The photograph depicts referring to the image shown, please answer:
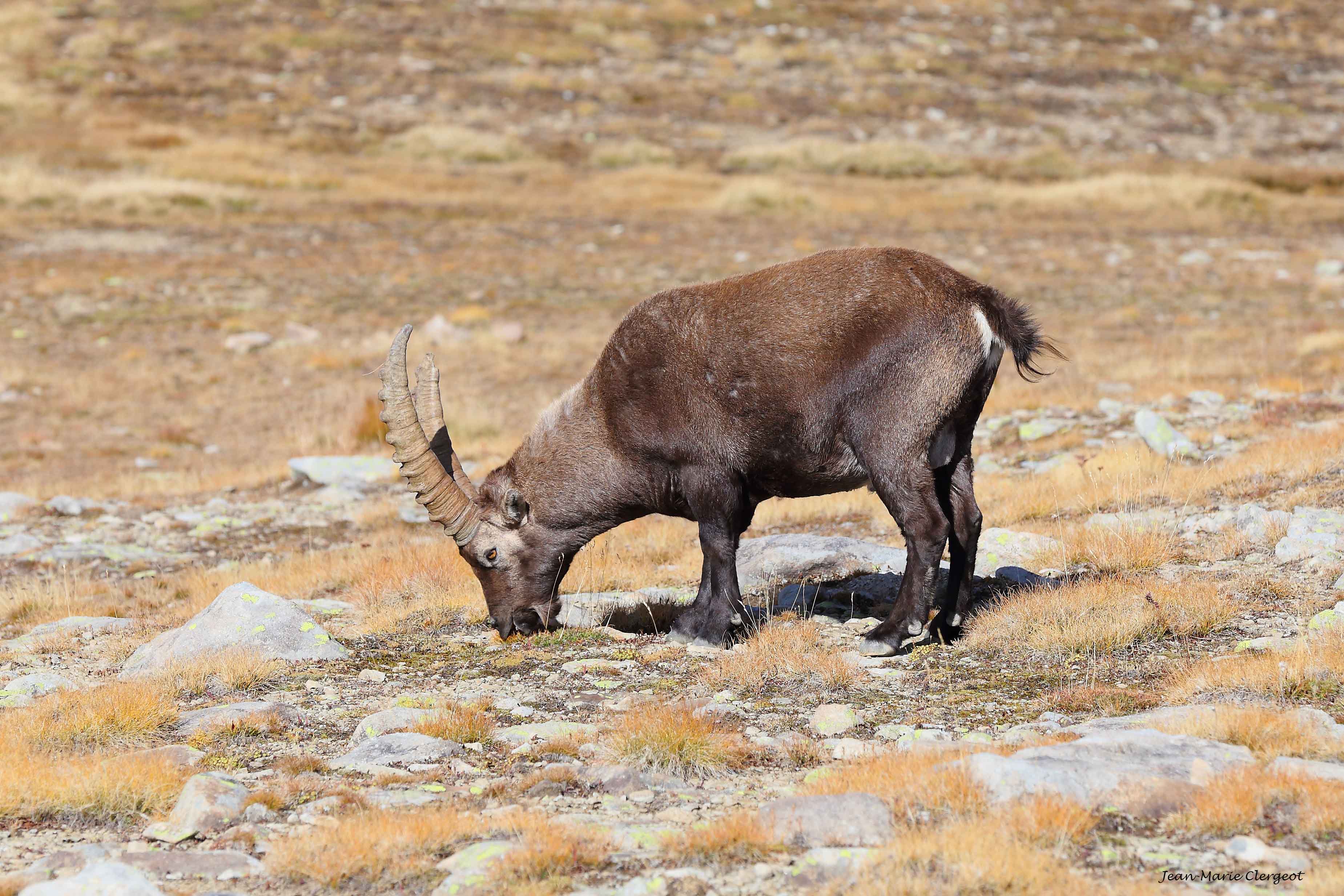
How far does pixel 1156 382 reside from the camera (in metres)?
20.8

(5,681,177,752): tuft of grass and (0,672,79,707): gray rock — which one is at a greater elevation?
(5,681,177,752): tuft of grass

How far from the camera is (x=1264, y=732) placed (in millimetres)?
5930

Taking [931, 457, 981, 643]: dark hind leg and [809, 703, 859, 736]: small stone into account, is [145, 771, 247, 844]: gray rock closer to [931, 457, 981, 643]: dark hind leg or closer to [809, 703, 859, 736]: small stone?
[809, 703, 859, 736]: small stone

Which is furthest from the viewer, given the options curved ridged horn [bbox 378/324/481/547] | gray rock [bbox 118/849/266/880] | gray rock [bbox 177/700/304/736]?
curved ridged horn [bbox 378/324/481/547]

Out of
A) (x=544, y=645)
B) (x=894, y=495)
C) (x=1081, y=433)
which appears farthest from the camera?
(x=1081, y=433)

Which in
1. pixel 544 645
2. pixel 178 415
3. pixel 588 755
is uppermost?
pixel 588 755

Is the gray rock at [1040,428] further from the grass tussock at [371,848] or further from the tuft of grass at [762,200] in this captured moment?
the tuft of grass at [762,200]

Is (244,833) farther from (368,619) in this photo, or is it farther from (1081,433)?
(1081,433)

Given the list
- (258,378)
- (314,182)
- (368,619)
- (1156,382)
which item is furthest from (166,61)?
(368,619)

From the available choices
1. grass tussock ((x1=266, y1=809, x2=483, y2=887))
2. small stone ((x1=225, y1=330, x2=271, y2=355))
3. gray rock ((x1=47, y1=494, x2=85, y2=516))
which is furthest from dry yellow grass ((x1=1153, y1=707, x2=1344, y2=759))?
small stone ((x1=225, y1=330, x2=271, y2=355))

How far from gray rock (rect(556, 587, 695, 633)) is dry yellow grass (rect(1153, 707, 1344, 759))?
424 cm

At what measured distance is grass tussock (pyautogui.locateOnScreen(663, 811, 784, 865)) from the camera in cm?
514

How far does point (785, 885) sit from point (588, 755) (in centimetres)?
190

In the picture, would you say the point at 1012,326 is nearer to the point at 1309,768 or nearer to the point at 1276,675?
the point at 1276,675
